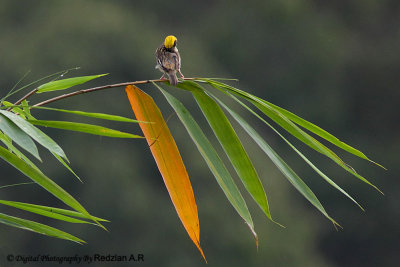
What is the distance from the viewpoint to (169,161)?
1.84 m

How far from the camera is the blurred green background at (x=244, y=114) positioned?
17344 millimetres

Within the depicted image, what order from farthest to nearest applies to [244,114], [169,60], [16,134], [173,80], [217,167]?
1. [244,114]
2. [169,60]
3. [173,80]
4. [217,167]
5. [16,134]

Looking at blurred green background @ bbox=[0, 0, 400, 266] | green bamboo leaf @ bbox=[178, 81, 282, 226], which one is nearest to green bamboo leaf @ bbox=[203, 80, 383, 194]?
green bamboo leaf @ bbox=[178, 81, 282, 226]

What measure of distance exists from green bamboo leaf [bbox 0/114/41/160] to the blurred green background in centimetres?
1438

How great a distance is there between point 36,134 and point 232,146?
1.51 ft

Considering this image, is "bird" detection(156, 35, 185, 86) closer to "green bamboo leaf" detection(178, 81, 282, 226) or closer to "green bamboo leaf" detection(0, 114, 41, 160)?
"green bamboo leaf" detection(178, 81, 282, 226)

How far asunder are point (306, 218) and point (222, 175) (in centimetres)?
1795

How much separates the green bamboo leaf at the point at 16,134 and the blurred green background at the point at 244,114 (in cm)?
1438

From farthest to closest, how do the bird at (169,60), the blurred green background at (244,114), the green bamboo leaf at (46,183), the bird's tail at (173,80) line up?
the blurred green background at (244,114), the bird at (169,60), the bird's tail at (173,80), the green bamboo leaf at (46,183)

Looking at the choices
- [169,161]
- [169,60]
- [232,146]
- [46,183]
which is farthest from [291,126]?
[169,60]

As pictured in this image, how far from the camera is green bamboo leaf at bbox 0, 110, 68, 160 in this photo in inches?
59.9

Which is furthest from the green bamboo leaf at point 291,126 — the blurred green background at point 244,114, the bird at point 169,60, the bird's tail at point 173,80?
the blurred green background at point 244,114

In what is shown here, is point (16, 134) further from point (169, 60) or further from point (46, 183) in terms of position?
point (169, 60)

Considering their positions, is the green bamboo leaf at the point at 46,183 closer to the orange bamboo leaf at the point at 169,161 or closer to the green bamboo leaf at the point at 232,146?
the orange bamboo leaf at the point at 169,161
